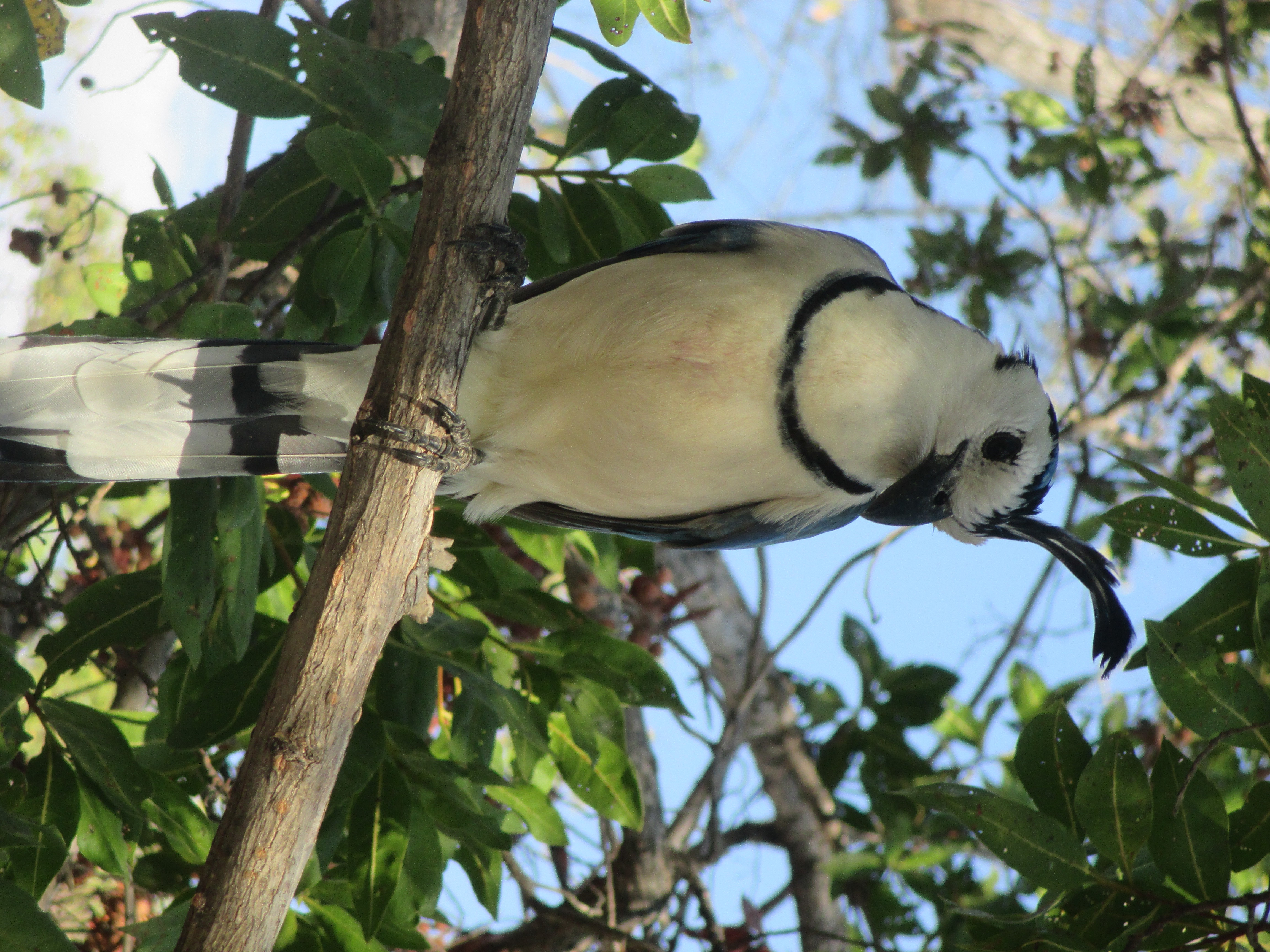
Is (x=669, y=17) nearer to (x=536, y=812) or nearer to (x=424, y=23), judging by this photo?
(x=424, y=23)

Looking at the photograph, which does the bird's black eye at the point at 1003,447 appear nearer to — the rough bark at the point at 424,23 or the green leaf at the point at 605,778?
the green leaf at the point at 605,778

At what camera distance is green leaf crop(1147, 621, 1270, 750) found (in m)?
1.31

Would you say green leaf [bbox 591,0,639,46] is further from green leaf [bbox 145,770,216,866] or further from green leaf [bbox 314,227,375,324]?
green leaf [bbox 145,770,216,866]

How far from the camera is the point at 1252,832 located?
1.32 metres

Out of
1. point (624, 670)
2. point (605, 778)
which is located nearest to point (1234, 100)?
point (624, 670)

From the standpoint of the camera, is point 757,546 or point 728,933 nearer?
point 757,546

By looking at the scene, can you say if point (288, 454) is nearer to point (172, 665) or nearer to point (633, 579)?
point (172, 665)

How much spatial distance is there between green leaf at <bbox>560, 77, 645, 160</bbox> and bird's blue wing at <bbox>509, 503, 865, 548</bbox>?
1.91 ft

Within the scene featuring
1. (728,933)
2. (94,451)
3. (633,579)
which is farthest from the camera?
(633,579)

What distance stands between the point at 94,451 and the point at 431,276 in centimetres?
58

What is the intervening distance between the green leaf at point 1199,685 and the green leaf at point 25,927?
1.27 metres

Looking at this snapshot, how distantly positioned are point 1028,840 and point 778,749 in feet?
4.81

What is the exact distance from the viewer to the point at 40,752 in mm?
1492

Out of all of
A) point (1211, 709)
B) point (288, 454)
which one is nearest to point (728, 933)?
point (1211, 709)
